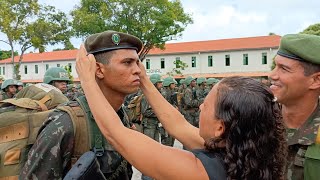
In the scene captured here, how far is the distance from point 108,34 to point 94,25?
27750mm

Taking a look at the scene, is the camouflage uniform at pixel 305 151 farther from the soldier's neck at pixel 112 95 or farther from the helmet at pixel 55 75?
the helmet at pixel 55 75

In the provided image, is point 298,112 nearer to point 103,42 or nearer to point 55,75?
point 103,42

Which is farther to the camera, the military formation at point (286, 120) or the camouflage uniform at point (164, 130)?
the camouflage uniform at point (164, 130)

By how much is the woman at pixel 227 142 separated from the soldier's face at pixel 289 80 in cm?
63

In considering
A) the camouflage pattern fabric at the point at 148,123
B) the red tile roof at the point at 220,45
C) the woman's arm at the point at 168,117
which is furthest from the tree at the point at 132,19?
the woman's arm at the point at 168,117

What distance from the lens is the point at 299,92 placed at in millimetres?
2373

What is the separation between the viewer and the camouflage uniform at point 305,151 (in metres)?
2.13

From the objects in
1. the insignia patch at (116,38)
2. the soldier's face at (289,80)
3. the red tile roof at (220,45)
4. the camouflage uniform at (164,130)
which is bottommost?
the camouflage uniform at (164,130)

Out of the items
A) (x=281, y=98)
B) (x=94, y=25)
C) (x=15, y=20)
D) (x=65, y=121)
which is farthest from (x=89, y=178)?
(x=94, y=25)

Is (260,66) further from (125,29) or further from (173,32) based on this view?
(125,29)

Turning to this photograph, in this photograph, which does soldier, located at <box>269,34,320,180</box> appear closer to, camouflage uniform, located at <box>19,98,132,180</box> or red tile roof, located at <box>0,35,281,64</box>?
camouflage uniform, located at <box>19,98,132,180</box>

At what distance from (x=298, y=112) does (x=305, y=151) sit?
299mm

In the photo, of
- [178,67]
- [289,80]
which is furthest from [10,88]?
[178,67]

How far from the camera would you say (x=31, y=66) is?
56.2 meters
